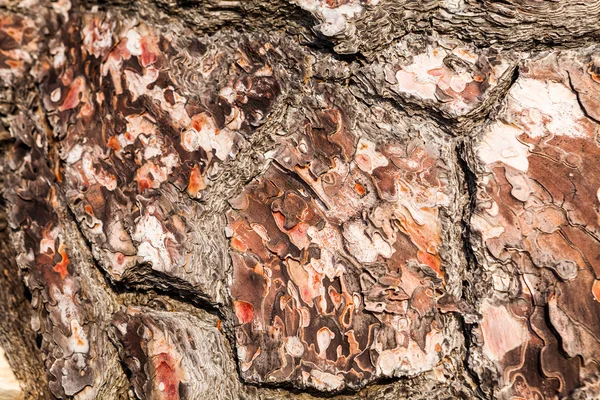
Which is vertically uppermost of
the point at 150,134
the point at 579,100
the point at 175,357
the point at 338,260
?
the point at 579,100

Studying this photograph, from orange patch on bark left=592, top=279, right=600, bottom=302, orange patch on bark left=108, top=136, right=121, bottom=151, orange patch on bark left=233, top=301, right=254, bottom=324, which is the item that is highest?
orange patch on bark left=108, top=136, right=121, bottom=151

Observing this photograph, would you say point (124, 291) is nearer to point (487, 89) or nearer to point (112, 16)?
point (112, 16)

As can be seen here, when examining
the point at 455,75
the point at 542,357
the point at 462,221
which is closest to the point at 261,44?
the point at 455,75

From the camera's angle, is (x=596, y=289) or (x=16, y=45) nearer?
(x=596, y=289)

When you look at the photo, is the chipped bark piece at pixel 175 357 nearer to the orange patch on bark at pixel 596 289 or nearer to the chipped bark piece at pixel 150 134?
the chipped bark piece at pixel 150 134

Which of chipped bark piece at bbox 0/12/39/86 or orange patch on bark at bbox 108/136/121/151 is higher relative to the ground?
chipped bark piece at bbox 0/12/39/86

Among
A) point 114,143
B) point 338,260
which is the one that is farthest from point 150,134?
point 338,260

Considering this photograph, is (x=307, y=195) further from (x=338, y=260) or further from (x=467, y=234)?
(x=467, y=234)

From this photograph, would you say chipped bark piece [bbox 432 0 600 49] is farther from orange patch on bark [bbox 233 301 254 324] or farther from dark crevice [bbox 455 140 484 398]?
orange patch on bark [bbox 233 301 254 324]

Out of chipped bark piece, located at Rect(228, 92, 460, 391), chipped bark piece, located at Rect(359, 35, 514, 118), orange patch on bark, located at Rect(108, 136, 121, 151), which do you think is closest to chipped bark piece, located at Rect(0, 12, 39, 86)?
orange patch on bark, located at Rect(108, 136, 121, 151)
